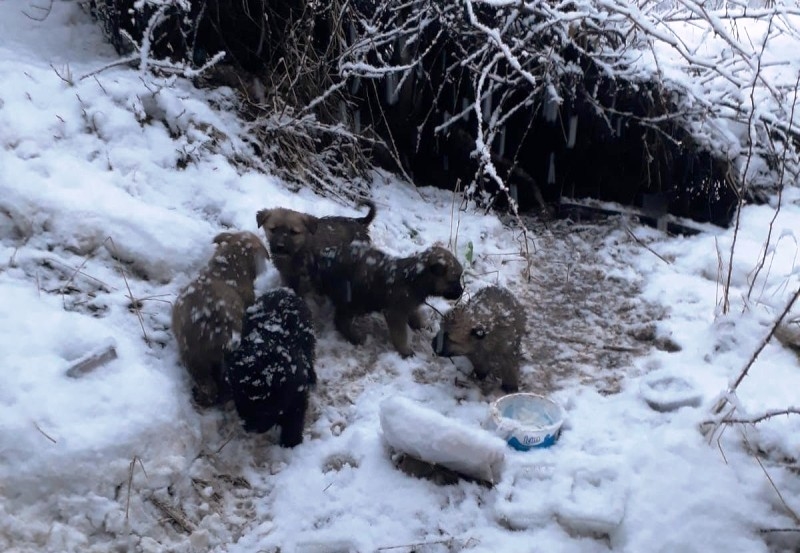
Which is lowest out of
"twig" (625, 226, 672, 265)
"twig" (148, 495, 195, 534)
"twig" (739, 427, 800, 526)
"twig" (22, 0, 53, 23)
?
"twig" (148, 495, 195, 534)

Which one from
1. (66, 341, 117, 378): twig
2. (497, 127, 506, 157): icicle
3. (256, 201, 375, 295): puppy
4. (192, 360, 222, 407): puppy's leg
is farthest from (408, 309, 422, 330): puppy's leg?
(497, 127, 506, 157): icicle

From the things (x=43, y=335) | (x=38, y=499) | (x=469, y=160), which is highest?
(x=469, y=160)

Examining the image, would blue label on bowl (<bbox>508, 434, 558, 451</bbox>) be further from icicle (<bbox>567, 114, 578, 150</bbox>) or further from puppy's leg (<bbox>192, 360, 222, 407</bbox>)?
icicle (<bbox>567, 114, 578, 150</bbox>)

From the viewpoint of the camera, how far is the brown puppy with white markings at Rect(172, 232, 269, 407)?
349cm

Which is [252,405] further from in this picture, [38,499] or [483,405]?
[483,405]

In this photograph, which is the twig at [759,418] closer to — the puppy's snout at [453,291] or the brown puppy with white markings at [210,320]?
the puppy's snout at [453,291]

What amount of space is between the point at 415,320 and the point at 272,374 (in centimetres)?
156

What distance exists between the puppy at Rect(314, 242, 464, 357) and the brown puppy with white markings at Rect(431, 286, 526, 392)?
27 cm

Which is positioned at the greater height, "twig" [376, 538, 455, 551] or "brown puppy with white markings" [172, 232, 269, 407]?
"brown puppy with white markings" [172, 232, 269, 407]

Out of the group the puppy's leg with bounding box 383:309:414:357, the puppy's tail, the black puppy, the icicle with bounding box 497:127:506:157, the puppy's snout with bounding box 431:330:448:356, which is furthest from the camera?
the icicle with bounding box 497:127:506:157

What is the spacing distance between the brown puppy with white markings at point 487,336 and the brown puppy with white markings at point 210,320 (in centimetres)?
130

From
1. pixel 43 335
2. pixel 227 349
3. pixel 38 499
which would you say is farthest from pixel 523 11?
pixel 38 499

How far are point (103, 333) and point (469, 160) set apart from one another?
4.41 metres

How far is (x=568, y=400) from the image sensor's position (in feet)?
12.8
